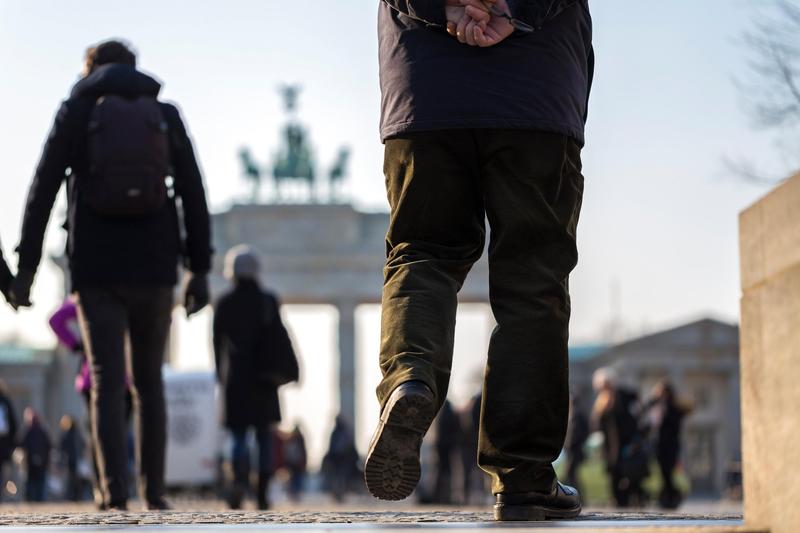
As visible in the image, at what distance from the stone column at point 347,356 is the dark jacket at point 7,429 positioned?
36171mm

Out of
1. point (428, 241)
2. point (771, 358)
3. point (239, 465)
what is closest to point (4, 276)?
point (428, 241)

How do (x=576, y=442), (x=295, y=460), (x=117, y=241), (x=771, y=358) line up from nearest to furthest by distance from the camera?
(x=771, y=358)
(x=117, y=241)
(x=576, y=442)
(x=295, y=460)

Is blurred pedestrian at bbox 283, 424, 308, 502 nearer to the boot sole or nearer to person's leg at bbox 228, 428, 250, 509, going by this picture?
person's leg at bbox 228, 428, 250, 509

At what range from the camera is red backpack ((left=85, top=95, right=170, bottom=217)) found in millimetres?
7027

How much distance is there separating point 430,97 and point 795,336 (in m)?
1.49

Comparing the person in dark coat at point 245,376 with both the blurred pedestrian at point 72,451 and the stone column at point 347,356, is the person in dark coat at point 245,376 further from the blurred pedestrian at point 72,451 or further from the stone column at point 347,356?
the stone column at point 347,356

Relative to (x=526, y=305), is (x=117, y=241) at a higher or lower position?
higher

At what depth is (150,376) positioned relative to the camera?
23.4 ft

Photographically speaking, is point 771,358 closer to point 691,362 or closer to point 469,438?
point 469,438

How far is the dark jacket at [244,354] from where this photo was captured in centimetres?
1015

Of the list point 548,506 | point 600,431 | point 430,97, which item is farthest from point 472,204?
point 600,431

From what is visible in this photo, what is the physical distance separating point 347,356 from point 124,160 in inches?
1896

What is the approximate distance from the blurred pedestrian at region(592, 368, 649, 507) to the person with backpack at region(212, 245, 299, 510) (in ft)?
23.7

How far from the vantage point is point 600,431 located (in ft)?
57.9
